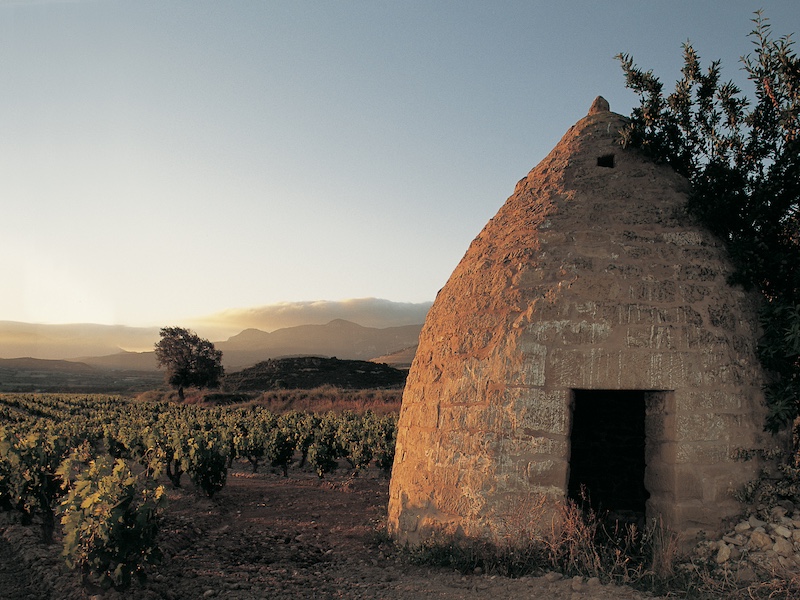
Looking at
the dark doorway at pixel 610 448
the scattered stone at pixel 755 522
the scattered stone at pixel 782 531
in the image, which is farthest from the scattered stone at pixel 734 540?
the dark doorway at pixel 610 448

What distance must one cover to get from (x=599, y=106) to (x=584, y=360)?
3730 millimetres

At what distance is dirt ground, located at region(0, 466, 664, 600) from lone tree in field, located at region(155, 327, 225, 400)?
125 ft

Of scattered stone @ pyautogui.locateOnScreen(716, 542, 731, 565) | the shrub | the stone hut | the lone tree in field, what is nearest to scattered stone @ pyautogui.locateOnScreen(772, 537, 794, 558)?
scattered stone @ pyautogui.locateOnScreen(716, 542, 731, 565)

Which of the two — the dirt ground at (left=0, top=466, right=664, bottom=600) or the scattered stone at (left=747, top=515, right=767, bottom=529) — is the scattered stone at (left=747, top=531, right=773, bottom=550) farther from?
the dirt ground at (left=0, top=466, right=664, bottom=600)

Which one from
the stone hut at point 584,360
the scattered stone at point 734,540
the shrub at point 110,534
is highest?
the stone hut at point 584,360

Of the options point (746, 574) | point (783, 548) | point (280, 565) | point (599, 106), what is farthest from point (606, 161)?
point (280, 565)

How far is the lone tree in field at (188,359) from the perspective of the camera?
46250mm

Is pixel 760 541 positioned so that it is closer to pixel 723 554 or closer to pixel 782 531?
pixel 782 531

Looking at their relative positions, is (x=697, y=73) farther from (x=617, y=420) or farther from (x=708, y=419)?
(x=617, y=420)

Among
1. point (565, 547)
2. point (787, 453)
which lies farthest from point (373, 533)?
point (787, 453)

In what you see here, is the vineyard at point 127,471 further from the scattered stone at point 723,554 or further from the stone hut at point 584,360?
the scattered stone at point 723,554

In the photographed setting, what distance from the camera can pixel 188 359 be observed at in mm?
46719

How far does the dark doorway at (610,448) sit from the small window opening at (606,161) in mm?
3199

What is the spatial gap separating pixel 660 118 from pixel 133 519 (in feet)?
25.1
